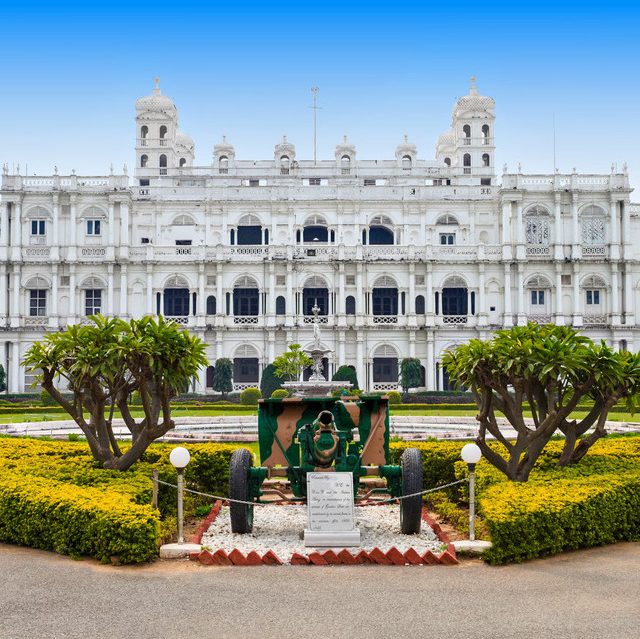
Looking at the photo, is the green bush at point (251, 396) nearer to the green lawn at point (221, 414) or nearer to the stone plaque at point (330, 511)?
the green lawn at point (221, 414)

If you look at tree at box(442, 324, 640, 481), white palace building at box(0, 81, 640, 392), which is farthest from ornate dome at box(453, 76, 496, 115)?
tree at box(442, 324, 640, 481)

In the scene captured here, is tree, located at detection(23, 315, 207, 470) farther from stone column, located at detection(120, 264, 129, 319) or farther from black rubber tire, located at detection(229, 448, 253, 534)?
stone column, located at detection(120, 264, 129, 319)

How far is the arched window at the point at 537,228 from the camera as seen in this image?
54628 millimetres

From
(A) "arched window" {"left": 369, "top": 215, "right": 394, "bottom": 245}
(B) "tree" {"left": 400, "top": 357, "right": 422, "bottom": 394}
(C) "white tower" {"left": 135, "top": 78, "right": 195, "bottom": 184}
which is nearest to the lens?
(B) "tree" {"left": 400, "top": 357, "right": 422, "bottom": 394}

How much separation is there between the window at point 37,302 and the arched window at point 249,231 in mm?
13587

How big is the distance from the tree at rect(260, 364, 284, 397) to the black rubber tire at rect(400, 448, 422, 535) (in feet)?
115

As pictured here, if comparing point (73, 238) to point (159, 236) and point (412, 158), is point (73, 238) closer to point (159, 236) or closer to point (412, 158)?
point (159, 236)

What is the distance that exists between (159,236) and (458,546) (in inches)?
1869

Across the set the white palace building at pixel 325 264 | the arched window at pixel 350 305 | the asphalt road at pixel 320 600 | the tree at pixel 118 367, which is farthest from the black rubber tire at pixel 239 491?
the arched window at pixel 350 305

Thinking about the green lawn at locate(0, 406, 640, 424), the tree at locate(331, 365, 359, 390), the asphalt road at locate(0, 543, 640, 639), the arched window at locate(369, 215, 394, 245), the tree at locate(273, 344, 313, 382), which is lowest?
the green lawn at locate(0, 406, 640, 424)

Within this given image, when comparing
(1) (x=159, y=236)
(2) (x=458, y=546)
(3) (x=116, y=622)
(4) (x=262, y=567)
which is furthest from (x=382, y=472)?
(1) (x=159, y=236)

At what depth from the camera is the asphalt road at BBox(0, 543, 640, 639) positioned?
27.0 ft

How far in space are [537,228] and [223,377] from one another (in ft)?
76.4

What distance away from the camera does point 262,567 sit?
1056 cm
